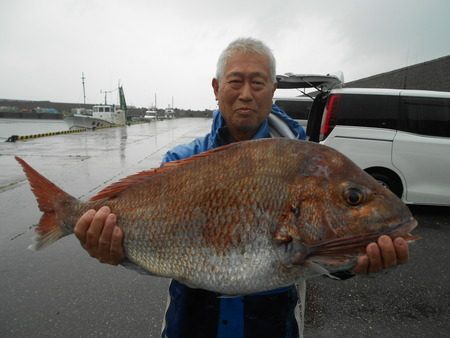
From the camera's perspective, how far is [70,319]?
3184 millimetres

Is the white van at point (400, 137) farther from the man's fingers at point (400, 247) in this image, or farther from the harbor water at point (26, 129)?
the harbor water at point (26, 129)

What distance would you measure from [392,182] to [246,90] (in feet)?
18.2

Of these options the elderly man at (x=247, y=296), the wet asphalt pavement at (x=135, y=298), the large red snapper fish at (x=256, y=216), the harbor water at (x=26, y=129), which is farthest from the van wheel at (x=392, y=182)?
the harbor water at (x=26, y=129)

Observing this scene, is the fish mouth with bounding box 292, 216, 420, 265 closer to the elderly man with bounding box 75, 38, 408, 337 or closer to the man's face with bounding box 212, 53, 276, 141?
the elderly man with bounding box 75, 38, 408, 337

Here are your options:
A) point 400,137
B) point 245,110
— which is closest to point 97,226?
point 245,110

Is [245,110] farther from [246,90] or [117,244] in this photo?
[117,244]

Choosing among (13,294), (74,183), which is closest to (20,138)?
(74,183)

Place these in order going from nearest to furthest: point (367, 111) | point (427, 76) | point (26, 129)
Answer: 1. point (367, 111)
2. point (427, 76)
3. point (26, 129)

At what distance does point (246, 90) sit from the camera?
1.94 m

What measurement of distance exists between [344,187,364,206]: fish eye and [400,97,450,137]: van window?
18.5 feet

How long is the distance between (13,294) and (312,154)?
3732mm

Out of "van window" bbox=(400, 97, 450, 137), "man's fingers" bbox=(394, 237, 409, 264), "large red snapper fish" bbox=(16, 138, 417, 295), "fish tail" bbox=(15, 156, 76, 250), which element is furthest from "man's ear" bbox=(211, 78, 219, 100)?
"van window" bbox=(400, 97, 450, 137)

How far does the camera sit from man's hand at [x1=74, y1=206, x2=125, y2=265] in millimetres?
1750

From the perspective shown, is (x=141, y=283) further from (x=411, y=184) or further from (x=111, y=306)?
(x=411, y=184)
